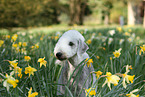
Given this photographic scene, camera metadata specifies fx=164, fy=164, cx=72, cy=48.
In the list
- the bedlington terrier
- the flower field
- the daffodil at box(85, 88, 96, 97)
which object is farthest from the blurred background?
the daffodil at box(85, 88, 96, 97)

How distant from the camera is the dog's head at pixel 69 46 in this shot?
1.30 metres

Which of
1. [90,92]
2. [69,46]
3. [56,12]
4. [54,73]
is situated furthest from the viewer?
[56,12]

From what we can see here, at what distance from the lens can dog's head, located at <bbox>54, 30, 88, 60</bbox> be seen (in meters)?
1.30

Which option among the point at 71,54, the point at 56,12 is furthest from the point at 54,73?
the point at 56,12

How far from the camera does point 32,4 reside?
30.2 feet

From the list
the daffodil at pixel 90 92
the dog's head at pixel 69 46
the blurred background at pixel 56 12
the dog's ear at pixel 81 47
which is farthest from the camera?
the blurred background at pixel 56 12

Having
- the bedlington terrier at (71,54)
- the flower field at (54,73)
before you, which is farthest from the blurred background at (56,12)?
the bedlington terrier at (71,54)

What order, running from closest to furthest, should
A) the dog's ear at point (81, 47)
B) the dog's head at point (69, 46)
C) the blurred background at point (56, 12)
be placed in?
the dog's head at point (69, 46) < the dog's ear at point (81, 47) < the blurred background at point (56, 12)

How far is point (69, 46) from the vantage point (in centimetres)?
134

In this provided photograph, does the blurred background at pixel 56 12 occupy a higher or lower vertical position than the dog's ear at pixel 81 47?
higher

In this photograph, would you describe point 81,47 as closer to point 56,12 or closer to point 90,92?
point 90,92

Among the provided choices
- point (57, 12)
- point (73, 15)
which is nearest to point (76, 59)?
point (73, 15)

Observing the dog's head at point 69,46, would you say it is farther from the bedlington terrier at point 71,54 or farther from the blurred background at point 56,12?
the blurred background at point 56,12

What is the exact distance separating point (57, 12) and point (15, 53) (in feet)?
76.5
